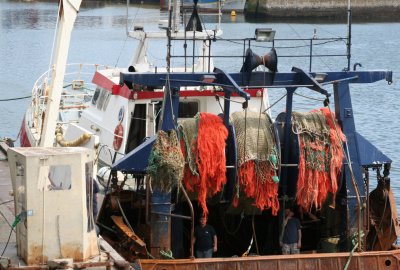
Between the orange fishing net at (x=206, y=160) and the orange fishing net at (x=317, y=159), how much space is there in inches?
48.2

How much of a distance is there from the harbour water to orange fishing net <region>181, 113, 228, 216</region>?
10.7 meters

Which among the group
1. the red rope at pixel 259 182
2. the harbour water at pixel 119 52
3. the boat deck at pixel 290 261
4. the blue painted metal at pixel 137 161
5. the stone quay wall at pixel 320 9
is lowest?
the boat deck at pixel 290 261

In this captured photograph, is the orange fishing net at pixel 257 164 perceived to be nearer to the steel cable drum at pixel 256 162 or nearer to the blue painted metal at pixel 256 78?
the steel cable drum at pixel 256 162

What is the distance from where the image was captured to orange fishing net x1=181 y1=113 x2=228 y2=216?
43.5 ft

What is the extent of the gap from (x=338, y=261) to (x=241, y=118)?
264 centimetres

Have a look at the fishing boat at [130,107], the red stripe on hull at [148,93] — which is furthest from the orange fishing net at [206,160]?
the red stripe on hull at [148,93]

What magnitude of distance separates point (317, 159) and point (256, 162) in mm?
962

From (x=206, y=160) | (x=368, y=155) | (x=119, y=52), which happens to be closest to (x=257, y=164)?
(x=206, y=160)

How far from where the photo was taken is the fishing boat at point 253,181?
13195mm

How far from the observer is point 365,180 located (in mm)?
14250

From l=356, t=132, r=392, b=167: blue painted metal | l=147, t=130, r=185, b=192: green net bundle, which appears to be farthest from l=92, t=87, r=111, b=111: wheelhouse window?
l=356, t=132, r=392, b=167: blue painted metal

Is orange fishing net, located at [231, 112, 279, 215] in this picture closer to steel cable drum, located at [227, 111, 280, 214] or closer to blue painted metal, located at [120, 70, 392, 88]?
steel cable drum, located at [227, 111, 280, 214]

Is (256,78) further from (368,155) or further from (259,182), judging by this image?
(368,155)

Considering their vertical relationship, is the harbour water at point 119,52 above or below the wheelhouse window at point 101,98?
above
